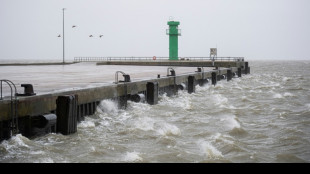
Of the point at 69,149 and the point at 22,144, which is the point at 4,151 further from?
the point at 69,149

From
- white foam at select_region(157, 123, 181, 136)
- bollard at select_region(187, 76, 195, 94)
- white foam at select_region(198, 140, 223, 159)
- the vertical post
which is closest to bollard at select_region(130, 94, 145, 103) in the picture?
the vertical post

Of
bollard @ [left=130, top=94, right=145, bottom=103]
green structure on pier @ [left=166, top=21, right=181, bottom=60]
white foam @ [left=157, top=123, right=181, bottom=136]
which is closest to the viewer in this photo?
white foam @ [left=157, top=123, right=181, bottom=136]

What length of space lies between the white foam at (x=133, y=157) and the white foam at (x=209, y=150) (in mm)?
1657

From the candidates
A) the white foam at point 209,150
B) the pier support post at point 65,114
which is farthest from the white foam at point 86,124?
the white foam at point 209,150

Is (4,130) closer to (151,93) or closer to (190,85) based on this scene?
(151,93)

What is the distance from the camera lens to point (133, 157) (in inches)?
354

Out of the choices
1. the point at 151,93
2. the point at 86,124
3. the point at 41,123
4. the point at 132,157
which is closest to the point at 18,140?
the point at 41,123

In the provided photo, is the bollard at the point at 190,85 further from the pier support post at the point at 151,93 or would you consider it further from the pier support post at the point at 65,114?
the pier support post at the point at 65,114

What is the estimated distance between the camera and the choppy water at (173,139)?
912 cm

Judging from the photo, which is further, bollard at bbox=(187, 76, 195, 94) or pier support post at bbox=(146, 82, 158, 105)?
bollard at bbox=(187, 76, 195, 94)

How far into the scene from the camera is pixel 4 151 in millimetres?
8969

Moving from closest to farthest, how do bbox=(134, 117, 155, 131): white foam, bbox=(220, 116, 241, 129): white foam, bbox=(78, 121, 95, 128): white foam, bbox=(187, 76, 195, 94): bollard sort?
bbox=(78, 121, 95, 128): white foam
bbox=(134, 117, 155, 131): white foam
bbox=(220, 116, 241, 129): white foam
bbox=(187, 76, 195, 94): bollard

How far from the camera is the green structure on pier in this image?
2921 inches

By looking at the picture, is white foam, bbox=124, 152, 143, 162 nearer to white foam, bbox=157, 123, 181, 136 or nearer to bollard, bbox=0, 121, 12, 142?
white foam, bbox=157, 123, 181, 136
